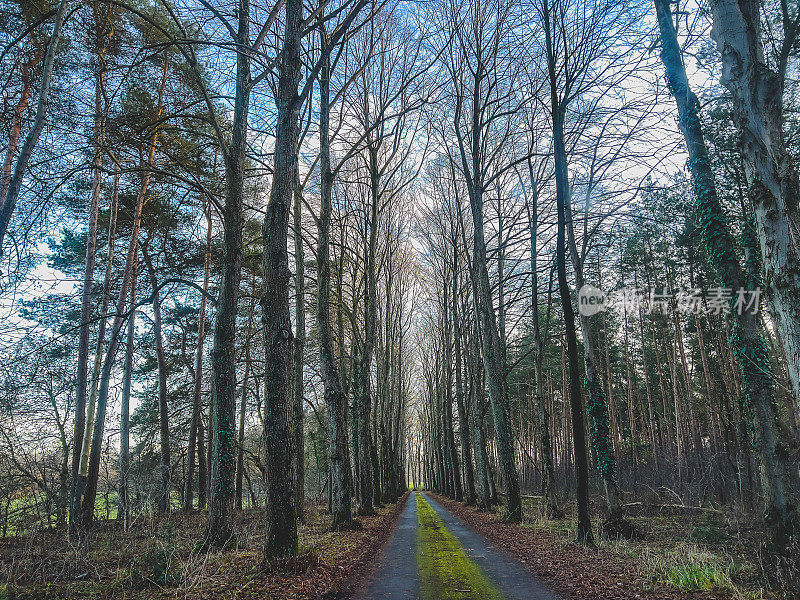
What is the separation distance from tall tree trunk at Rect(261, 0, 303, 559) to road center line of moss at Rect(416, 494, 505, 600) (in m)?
1.96

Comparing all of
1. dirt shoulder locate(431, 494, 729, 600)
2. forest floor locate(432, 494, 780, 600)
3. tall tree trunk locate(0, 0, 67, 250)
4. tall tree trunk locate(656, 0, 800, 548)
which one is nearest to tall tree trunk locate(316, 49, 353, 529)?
forest floor locate(432, 494, 780, 600)

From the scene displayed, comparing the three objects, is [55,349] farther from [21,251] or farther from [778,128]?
[778,128]

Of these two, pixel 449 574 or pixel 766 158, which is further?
pixel 449 574

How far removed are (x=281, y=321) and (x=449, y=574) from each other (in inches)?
170

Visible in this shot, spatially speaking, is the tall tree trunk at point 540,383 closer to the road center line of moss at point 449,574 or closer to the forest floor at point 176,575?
the road center line of moss at point 449,574

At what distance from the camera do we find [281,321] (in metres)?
6.16

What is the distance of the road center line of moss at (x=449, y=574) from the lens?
15.8 ft

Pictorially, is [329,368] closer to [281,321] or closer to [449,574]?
[281,321]

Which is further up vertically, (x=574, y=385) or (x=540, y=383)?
(x=540, y=383)

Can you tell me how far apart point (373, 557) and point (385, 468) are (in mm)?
16662

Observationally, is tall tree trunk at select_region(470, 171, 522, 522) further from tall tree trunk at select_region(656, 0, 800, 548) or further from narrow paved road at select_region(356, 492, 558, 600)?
tall tree trunk at select_region(656, 0, 800, 548)

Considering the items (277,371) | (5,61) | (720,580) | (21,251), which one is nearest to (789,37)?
(720,580)

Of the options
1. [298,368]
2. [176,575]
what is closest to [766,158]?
[176,575]

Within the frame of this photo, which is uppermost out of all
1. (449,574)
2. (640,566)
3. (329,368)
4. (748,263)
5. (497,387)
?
(748,263)
